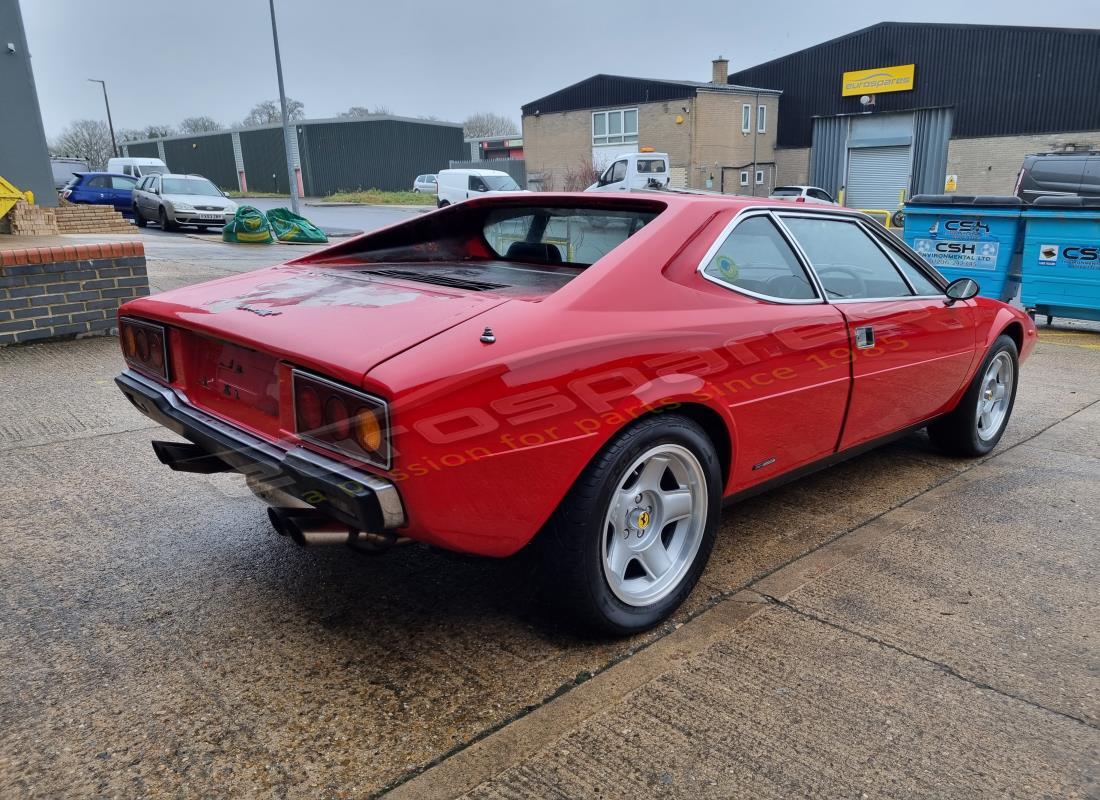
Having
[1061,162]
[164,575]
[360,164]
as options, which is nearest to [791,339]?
[164,575]

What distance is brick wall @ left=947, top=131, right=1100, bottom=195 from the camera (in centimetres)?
3183

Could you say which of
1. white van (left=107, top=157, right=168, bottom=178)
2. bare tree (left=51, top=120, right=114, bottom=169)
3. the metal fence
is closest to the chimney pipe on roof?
the metal fence

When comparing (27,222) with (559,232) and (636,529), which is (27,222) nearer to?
(559,232)

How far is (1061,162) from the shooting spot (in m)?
14.5

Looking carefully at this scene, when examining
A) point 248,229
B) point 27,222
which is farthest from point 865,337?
point 248,229

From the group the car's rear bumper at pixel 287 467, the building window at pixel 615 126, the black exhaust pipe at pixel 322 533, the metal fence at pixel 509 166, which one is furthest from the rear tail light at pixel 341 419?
the metal fence at pixel 509 166

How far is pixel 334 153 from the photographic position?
52594 millimetres

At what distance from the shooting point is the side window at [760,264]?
3.08 meters

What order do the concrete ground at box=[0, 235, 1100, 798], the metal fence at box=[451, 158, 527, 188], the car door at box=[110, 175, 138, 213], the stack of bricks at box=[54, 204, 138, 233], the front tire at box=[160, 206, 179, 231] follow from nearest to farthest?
the concrete ground at box=[0, 235, 1100, 798] < the stack of bricks at box=[54, 204, 138, 233] < the front tire at box=[160, 206, 179, 231] < the car door at box=[110, 175, 138, 213] < the metal fence at box=[451, 158, 527, 188]

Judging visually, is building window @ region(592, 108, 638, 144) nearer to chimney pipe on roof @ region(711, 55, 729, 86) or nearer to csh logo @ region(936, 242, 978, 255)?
chimney pipe on roof @ region(711, 55, 729, 86)

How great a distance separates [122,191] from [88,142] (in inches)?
2466

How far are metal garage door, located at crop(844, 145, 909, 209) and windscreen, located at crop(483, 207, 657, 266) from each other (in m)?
36.6

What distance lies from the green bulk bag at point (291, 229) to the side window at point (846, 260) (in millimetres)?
16344

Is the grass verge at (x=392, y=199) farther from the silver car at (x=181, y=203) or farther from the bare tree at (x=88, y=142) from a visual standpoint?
the bare tree at (x=88, y=142)
